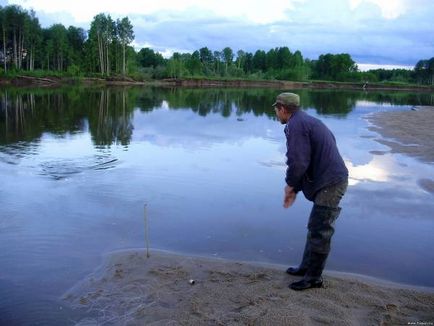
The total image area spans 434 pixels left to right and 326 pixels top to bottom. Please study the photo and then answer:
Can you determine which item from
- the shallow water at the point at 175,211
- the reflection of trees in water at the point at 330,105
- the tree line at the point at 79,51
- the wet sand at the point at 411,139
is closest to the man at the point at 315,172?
the shallow water at the point at 175,211

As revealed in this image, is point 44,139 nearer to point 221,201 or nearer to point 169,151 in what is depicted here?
point 169,151

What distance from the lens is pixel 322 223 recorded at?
5.68 m

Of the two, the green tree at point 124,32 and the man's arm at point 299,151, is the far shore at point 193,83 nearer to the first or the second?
the green tree at point 124,32

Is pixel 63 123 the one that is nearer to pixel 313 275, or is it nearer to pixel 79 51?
pixel 313 275

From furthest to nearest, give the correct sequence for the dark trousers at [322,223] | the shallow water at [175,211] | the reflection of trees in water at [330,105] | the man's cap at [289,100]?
the reflection of trees in water at [330,105], the shallow water at [175,211], the man's cap at [289,100], the dark trousers at [322,223]

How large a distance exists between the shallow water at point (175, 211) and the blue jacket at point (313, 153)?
6.03ft

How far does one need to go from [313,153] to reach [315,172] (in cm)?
23

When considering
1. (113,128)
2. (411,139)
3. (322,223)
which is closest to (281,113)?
(322,223)

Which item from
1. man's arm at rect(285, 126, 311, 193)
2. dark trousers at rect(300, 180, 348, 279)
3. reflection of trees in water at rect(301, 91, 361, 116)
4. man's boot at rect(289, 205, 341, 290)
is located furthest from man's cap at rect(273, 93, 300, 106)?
reflection of trees in water at rect(301, 91, 361, 116)

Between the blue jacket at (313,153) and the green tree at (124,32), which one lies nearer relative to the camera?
the blue jacket at (313,153)

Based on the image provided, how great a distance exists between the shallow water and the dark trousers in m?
1.12

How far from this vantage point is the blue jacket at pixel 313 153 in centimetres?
553

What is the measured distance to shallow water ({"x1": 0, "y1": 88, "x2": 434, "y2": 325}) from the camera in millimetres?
6680

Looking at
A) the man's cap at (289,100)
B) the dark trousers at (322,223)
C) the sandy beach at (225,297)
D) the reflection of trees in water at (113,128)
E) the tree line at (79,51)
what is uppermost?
the tree line at (79,51)
